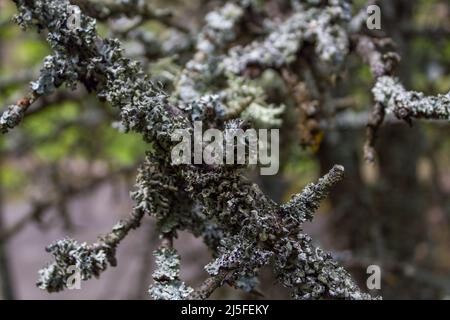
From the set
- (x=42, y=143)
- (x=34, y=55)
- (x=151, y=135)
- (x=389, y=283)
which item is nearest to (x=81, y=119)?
(x=42, y=143)

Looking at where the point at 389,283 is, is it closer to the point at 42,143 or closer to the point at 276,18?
the point at 276,18

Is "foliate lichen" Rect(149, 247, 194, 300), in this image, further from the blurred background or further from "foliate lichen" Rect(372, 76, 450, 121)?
the blurred background

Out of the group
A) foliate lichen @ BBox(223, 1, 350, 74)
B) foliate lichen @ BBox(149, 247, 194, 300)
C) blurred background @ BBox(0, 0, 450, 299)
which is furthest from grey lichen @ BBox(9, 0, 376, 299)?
blurred background @ BBox(0, 0, 450, 299)

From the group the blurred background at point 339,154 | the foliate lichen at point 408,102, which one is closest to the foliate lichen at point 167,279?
the foliate lichen at point 408,102

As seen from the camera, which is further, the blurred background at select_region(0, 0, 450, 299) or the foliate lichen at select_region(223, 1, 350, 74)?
the blurred background at select_region(0, 0, 450, 299)

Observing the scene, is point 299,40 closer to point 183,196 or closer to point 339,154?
point 183,196

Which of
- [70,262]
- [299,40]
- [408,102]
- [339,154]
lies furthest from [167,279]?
[339,154]
